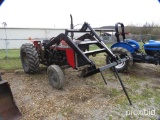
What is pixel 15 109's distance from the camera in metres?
2.75

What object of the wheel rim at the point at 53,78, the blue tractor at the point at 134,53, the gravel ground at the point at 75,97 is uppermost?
the blue tractor at the point at 134,53

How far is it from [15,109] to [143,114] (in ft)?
7.44

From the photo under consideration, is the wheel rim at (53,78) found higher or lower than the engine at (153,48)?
lower

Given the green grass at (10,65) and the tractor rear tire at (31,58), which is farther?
the green grass at (10,65)

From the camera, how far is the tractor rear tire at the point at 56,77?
13.7 ft

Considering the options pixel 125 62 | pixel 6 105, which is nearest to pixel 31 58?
pixel 6 105

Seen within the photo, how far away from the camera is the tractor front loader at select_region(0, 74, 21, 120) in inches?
102

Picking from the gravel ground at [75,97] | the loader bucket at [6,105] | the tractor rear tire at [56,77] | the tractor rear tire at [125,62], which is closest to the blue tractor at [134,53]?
the tractor rear tire at [125,62]

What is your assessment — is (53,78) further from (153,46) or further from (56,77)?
(153,46)

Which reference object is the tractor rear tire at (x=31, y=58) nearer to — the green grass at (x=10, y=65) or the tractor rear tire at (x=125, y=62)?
the green grass at (x=10, y=65)

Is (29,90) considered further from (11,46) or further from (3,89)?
(11,46)

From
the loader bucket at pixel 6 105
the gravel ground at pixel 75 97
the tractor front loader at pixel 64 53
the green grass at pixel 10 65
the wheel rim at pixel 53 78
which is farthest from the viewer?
the green grass at pixel 10 65

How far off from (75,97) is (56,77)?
0.71 meters

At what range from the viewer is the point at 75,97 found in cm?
393
